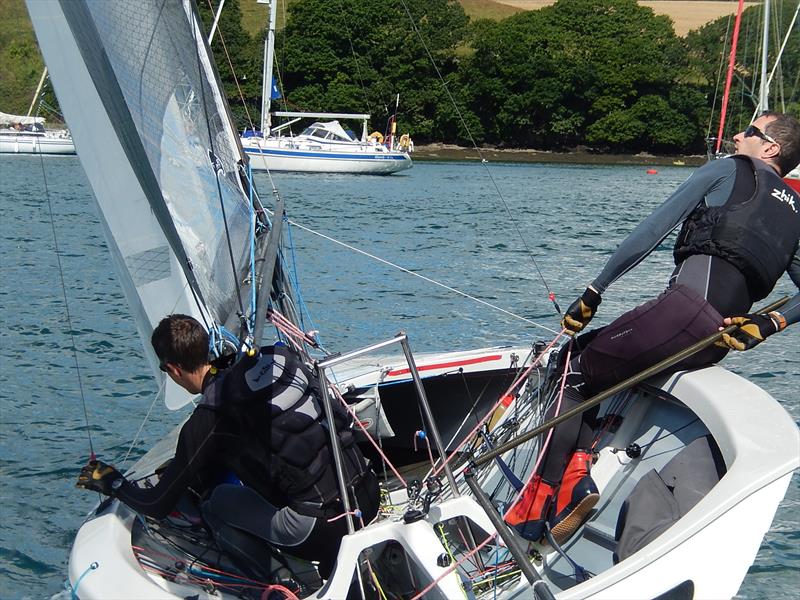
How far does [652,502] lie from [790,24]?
2760cm

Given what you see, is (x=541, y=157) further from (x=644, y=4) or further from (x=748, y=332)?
(x=748, y=332)

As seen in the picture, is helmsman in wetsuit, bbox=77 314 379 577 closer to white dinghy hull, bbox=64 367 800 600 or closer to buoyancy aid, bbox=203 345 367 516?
buoyancy aid, bbox=203 345 367 516

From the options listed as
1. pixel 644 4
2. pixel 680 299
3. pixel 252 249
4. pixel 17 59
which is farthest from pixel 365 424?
pixel 644 4

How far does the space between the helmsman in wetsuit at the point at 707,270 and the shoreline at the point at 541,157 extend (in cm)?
4068

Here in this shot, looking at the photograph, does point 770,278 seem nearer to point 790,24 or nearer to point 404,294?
point 404,294

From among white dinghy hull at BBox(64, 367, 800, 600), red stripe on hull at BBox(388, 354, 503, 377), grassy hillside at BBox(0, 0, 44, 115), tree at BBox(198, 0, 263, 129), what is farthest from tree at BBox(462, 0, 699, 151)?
white dinghy hull at BBox(64, 367, 800, 600)

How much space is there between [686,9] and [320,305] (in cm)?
5739

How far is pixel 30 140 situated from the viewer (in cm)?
3297

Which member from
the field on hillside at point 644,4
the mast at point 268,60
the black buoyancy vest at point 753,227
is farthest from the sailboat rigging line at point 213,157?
the field on hillside at point 644,4

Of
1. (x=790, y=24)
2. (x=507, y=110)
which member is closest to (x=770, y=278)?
(x=790, y=24)

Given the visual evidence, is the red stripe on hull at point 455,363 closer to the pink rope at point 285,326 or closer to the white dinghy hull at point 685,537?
the pink rope at point 285,326

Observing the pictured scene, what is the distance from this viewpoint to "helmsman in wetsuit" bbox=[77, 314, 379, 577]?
10.2 feet

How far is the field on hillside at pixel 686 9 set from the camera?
5956 cm

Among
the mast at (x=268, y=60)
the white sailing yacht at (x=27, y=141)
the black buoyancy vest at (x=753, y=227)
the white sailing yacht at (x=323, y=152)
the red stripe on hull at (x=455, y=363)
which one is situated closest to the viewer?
the black buoyancy vest at (x=753, y=227)
